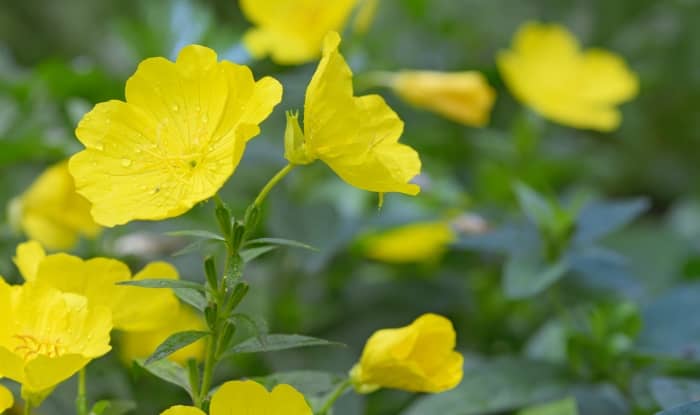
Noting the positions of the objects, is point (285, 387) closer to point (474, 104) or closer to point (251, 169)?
point (474, 104)

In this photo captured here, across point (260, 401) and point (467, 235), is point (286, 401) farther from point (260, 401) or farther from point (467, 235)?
point (467, 235)

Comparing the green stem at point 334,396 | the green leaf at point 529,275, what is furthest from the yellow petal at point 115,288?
the green leaf at point 529,275

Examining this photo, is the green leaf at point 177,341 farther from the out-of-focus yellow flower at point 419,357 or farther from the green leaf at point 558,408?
the green leaf at point 558,408

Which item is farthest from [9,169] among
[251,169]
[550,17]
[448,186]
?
[550,17]

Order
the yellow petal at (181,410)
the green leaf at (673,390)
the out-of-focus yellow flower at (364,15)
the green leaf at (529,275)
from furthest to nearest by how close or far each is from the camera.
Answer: the out-of-focus yellow flower at (364,15) → the green leaf at (529,275) → the green leaf at (673,390) → the yellow petal at (181,410)

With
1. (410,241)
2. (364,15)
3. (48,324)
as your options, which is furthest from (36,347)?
(364,15)
